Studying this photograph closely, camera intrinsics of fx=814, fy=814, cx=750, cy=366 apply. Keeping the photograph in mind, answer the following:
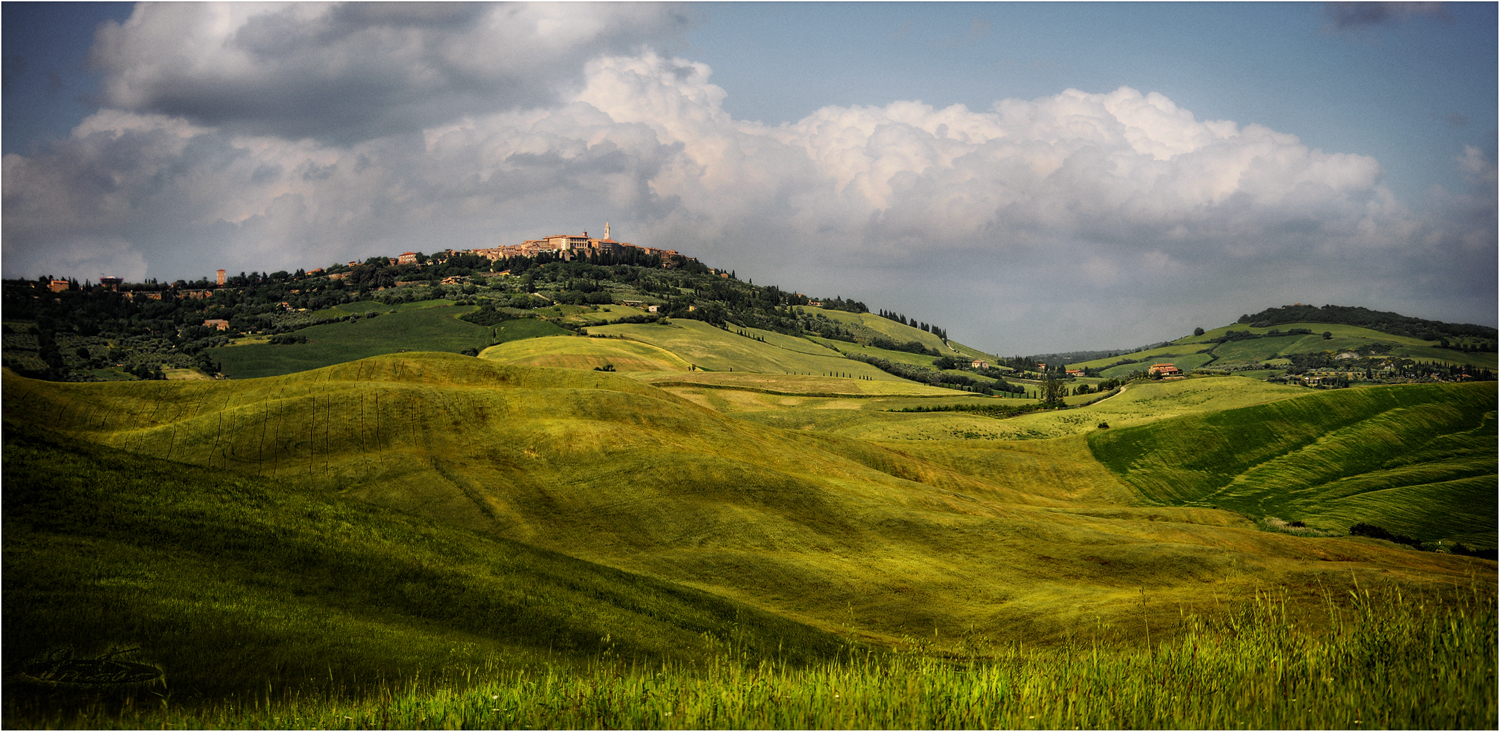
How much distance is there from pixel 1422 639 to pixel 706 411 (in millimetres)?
65983

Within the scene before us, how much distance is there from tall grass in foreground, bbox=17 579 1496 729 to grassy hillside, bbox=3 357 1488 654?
78.9 ft

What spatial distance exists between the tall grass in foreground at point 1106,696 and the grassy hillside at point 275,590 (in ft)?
11.5

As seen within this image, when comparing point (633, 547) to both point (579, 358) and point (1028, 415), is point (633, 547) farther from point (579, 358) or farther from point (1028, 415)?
point (579, 358)

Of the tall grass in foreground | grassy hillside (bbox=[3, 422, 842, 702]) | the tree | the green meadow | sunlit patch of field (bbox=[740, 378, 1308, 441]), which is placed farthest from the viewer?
the tree

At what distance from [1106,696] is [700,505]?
44993mm

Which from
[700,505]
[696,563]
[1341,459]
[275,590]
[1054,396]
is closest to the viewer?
[275,590]

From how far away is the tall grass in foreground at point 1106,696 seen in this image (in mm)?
8797

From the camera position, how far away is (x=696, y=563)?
45.7m

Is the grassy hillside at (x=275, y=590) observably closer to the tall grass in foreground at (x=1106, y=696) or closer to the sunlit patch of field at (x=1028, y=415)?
the tall grass in foreground at (x=1106, y=696)

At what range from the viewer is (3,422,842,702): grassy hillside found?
605 inches

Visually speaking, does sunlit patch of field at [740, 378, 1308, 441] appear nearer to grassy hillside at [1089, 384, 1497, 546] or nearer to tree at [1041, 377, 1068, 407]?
tree at [1041, 377, 1068, 407]

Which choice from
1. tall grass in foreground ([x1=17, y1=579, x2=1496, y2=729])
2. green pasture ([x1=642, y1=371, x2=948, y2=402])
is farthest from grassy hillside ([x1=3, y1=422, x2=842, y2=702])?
green pasture ([x1=642, y1=371, x2=948, y2=402])

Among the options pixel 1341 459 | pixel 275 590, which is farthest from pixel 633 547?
pixel 1341 459

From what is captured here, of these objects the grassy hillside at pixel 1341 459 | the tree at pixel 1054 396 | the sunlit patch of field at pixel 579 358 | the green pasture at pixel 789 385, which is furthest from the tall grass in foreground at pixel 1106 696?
the sunlit patch of field at pixel 579 358
